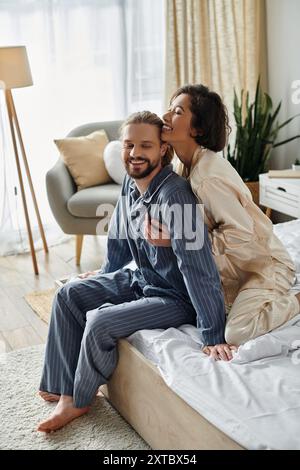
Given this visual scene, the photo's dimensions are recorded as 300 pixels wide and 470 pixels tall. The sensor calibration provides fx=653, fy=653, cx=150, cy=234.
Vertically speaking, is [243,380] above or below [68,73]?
below

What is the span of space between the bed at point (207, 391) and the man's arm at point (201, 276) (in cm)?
9

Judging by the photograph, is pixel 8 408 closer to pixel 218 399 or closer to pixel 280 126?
pixel 218 399

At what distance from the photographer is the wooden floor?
3.11 m

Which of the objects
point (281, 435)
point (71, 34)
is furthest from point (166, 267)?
point (71, 34)

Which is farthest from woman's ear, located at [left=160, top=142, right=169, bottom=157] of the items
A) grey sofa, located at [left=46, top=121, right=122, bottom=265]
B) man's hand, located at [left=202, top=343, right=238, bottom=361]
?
grey sofa, located at [left=46, top=121, right=122, bottom=265]

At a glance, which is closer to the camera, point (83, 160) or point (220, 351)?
point (220, 351)

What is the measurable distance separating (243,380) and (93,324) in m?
0.57

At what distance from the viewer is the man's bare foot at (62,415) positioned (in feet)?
7.36

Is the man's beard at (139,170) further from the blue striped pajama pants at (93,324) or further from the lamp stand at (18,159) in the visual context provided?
the lamp stand at (18,159)

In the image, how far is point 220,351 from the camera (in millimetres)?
2035

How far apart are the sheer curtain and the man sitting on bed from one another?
2.03 metres

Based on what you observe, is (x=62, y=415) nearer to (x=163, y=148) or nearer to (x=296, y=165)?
(x=163, y=148)

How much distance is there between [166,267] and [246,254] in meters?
0.28

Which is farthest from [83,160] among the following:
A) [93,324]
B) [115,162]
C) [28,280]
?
[93,324]
